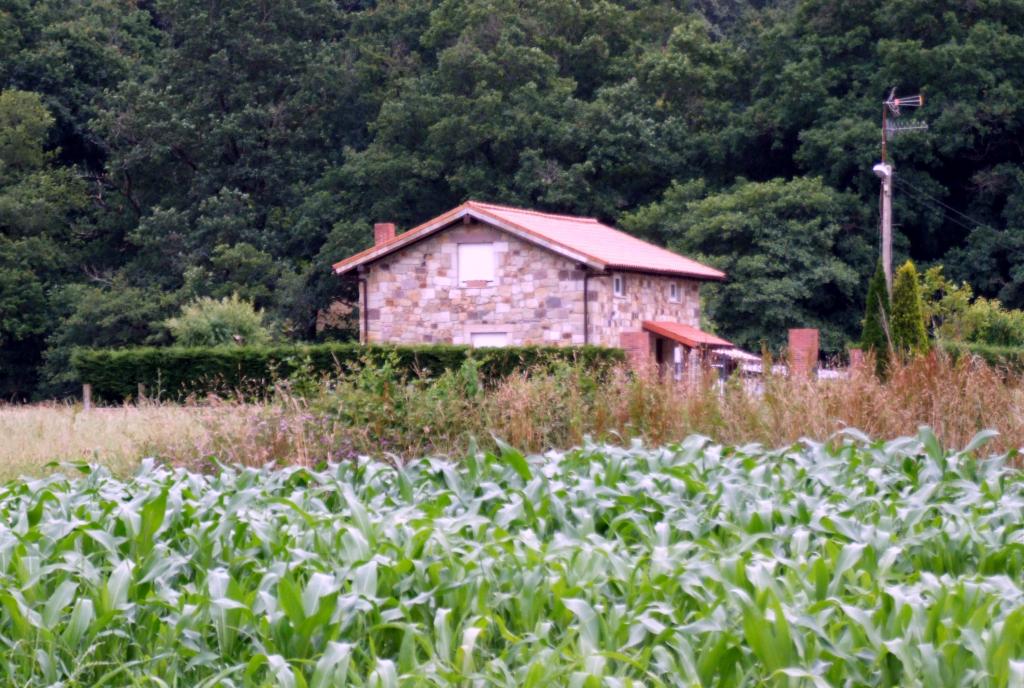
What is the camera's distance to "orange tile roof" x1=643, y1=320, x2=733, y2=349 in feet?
97.1

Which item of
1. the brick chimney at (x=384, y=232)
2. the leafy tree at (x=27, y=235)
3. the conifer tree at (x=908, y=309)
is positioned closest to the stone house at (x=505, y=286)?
the brick chimney at (x=384, y=232)

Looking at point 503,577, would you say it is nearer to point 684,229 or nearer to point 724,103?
point 684,229

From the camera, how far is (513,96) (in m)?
42.2

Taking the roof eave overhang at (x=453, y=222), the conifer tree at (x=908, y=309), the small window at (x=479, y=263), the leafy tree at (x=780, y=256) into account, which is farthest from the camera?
the leafy tree at (x=780, y=256)

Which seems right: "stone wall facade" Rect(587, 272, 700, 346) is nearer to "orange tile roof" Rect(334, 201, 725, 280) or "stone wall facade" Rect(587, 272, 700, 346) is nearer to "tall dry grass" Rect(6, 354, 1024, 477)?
"orange tile roof" Rect(334, 201, 725, 280)

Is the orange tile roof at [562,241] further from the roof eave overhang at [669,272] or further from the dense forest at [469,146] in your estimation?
the dense forest at [469,146]

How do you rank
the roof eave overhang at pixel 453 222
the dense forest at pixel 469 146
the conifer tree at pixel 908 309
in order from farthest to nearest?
1. the dense forest at pixel 469 146
2. the roof eave overhang at pixel 453 222
3. the conifer tree at pixel 908 309

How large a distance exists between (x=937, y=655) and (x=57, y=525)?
377cm

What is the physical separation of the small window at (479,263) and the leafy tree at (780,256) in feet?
33.8

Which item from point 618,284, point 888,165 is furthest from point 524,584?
point 888,165

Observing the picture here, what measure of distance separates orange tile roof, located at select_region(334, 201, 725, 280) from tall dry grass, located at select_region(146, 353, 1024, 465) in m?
16.1

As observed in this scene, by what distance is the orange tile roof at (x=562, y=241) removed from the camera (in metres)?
28.2

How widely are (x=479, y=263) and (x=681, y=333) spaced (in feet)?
16.0

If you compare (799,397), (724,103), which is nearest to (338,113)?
(724,103)
